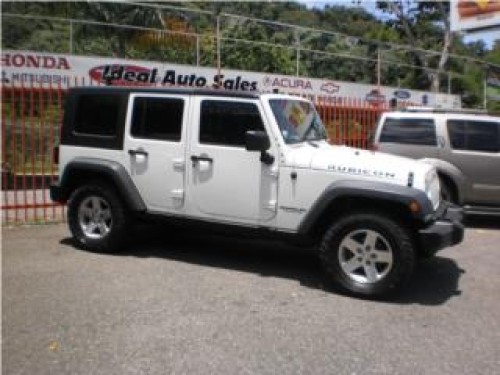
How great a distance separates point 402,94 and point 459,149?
13403mm

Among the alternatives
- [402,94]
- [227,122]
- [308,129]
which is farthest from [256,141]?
[402,94]

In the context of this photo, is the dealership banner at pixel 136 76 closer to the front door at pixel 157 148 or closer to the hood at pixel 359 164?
the front door at pixel 157 148

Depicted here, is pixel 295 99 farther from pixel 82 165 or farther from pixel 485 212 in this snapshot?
pixel 485 212

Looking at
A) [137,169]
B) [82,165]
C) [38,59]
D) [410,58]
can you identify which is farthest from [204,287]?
[410,58]

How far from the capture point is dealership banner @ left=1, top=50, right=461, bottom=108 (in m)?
14.5

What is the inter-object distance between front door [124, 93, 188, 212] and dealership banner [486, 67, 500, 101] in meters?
27.5

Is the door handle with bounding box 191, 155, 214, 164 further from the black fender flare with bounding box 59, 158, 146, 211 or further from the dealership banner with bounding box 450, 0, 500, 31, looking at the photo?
the dealership banner with bounding box 450, 0, 500, 31

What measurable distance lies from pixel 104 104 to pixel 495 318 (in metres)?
4.71

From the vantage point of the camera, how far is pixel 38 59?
14664 millimetres

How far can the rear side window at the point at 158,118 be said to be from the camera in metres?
7.13

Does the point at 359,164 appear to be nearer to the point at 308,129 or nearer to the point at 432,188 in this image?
the point at 432,188

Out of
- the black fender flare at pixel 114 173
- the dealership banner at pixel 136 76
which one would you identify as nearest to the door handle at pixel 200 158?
the black fender flare at pixel 114 173

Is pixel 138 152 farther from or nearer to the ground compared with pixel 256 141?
nearer to the ground

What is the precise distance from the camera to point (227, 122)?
688 cm
